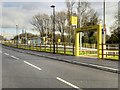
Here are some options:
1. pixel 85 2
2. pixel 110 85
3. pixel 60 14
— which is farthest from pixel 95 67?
pixel 60 14

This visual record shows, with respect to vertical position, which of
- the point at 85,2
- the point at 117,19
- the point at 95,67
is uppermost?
the point at 85,2

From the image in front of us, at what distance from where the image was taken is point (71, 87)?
32.6 feet

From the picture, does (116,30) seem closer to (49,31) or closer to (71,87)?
(49,31)

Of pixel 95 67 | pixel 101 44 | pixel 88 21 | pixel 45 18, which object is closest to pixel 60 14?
pixel 45 18

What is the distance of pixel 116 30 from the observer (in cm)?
7044

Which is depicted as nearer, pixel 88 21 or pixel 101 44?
pixel 101 44

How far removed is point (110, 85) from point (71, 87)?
1.63 metres

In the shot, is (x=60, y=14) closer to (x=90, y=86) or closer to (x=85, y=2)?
(x=85, y=2)

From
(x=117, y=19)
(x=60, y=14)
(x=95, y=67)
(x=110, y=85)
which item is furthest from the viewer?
(x=60, y=14)

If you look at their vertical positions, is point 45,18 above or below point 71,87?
above

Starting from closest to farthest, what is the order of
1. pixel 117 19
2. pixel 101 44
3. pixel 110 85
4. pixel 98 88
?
pixel 98 88, pixel 110 85, pixel 101 44, pixel 117 19

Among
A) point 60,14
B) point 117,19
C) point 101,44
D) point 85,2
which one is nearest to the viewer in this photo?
point 101,44

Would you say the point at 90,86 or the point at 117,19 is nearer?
the point at 90,86

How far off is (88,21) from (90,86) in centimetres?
6782
